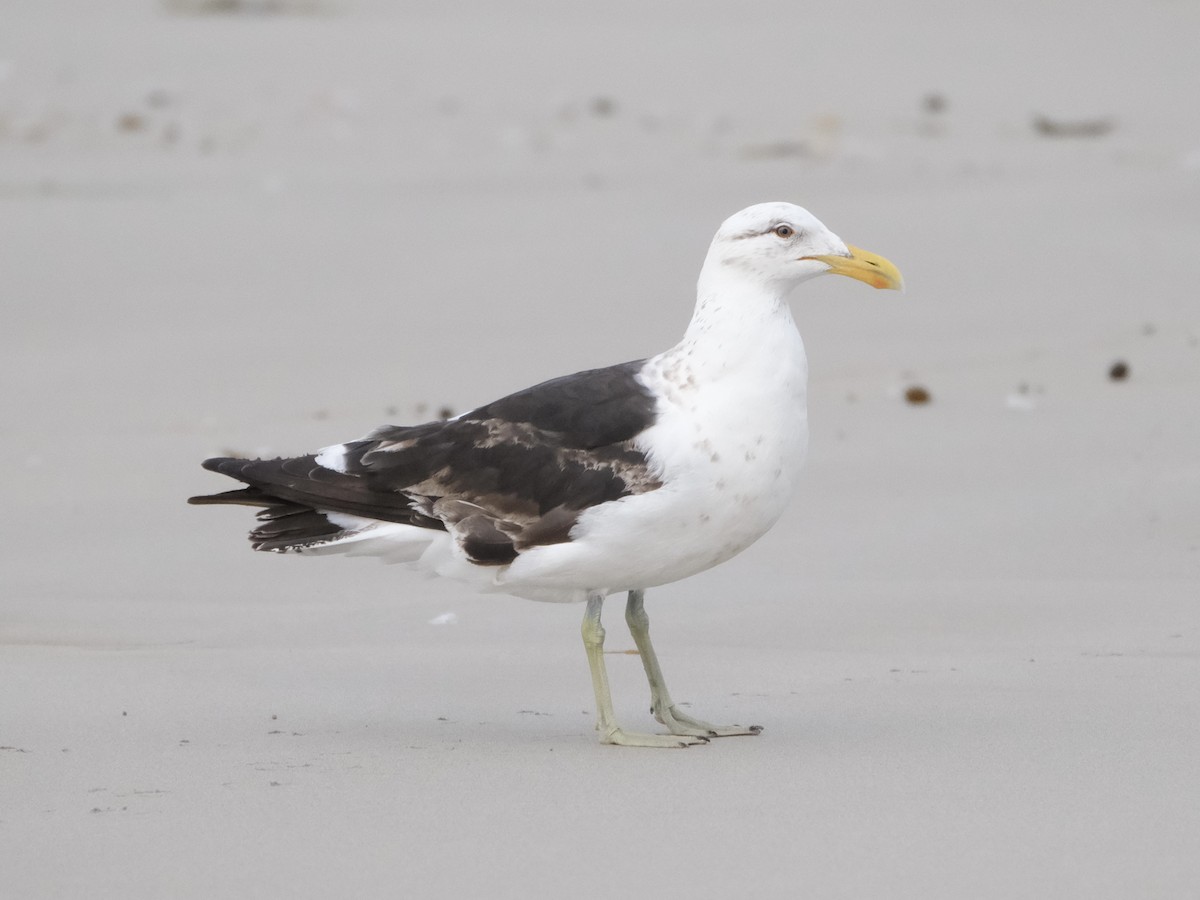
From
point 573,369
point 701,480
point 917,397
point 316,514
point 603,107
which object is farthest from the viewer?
point 603,107

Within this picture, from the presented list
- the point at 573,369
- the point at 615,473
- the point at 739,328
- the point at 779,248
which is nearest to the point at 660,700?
the point at 615,473

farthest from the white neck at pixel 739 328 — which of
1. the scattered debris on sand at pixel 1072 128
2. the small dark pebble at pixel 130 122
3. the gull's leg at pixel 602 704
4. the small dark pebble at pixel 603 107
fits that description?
the small dark pebble at pixel 130 122

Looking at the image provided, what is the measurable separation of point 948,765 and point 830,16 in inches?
607

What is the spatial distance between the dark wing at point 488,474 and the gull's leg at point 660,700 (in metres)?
0.53

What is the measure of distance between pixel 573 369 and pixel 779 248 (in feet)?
15.3

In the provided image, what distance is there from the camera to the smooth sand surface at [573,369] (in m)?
4.64

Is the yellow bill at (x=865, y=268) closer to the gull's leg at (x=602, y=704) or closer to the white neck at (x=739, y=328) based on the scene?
the white neck at (x=739, y=328)

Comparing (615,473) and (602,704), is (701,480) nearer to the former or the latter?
(615,473)

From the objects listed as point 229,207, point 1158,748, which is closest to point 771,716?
point 1158,748

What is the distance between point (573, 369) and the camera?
34.0ft

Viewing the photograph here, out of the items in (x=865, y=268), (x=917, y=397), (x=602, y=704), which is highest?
(x=917, y=397)

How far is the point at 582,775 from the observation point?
514 centimetres

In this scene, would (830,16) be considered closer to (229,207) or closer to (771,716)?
(229,207)

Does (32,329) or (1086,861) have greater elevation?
(32,329)
